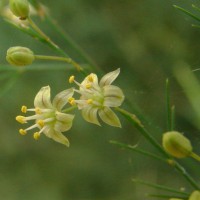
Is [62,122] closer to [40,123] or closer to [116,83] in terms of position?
[40,123]

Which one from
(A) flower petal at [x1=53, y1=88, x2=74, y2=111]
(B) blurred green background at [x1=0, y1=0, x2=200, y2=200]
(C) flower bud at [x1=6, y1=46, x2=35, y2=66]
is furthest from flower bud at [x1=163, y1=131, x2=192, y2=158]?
(B) blurred green background at [x1=0, y1=0, x2=200, y2=200]

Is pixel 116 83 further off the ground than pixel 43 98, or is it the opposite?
pixel 116 83

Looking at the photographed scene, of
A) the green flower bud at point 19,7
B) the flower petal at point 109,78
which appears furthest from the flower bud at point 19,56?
the flower petal at point 109,78

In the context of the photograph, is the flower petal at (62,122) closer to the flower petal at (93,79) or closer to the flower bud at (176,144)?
the flower petal at (93,79)

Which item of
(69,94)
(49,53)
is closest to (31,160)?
(49,53)

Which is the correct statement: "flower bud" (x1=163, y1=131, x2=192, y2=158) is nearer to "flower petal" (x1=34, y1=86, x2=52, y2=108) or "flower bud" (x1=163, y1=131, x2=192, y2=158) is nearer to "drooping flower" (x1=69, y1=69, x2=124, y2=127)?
"drooping flower" (x1=69, y1=69, x2=124, y2=127)

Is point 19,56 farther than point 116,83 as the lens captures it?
No

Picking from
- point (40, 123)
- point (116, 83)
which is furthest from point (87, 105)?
point (116, 83)
